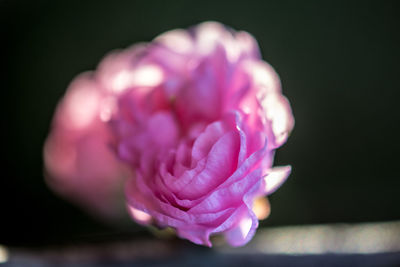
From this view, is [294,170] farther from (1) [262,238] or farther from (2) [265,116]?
(2) [265,116]

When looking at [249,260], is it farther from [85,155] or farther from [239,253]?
[85,155]

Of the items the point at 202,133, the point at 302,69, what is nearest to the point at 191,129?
the point at 202,133

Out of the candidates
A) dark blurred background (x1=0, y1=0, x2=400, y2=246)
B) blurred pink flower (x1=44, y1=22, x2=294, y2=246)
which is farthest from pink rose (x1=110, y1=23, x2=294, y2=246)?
dark blurred background (x1=0, y1=0, x2=400, y2=246)

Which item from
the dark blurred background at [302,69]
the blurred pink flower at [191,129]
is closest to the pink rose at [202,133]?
the blurred pink flower at [191,129]

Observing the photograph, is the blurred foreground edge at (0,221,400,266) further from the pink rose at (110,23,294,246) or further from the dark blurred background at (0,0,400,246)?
the dark blurred background at (0,0,400,246)

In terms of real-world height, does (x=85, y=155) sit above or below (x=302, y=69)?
below

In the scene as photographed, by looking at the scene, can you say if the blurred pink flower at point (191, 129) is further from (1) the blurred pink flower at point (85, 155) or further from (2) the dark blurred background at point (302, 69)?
(2) the dark blurred background at point (302, 69)

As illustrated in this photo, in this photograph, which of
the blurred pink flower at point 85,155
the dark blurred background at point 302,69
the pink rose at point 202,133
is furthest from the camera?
the dark blurred background at point 302,69
